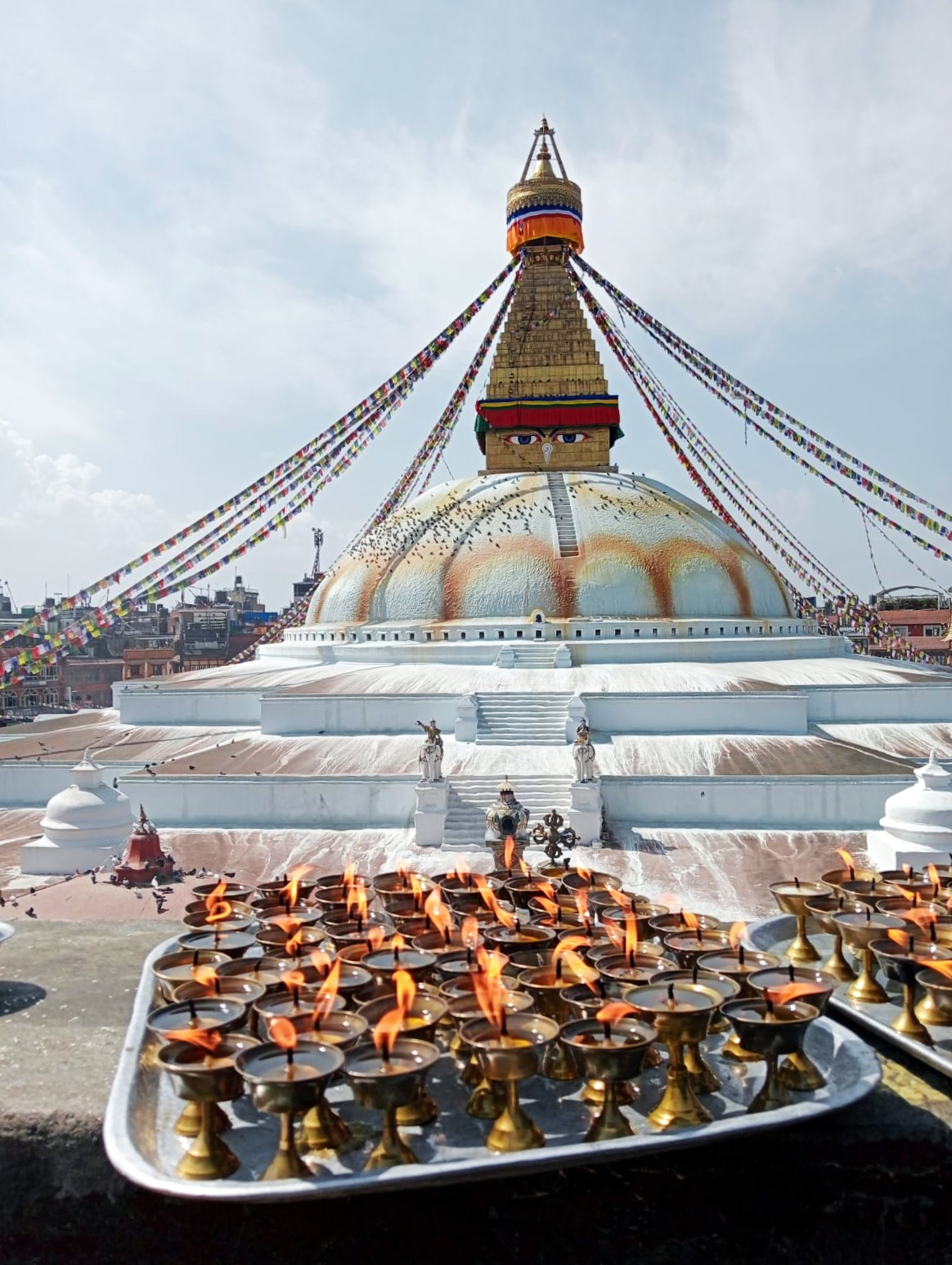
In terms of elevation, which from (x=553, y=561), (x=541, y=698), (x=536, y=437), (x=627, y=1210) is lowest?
(x=627, y=1210)

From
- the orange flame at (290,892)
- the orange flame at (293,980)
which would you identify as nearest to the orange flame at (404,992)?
the orange flame at (293,980)

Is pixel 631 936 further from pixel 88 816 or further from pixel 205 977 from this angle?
pixel 88 816

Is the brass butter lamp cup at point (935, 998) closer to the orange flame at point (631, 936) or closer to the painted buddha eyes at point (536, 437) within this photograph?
the orange flame at point (631, 936)

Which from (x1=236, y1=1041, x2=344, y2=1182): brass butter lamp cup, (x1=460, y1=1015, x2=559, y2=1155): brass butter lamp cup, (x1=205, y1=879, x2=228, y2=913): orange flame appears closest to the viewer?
(x1=236, y1=1041, x2=344, y2=1182): brass butter lamp cup

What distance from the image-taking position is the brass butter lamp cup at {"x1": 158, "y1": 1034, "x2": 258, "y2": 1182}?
313 cm

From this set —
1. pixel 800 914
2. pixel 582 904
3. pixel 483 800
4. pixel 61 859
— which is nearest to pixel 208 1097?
pixel 582 904

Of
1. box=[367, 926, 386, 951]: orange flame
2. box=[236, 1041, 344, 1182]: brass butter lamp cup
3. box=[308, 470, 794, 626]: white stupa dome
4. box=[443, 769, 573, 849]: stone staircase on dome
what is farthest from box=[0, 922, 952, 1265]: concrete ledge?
box=[308, 470, 794, 626]: white stupa dome

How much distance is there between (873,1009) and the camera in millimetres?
4184

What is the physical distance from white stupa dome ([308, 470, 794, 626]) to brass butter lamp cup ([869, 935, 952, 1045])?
37.0 feet

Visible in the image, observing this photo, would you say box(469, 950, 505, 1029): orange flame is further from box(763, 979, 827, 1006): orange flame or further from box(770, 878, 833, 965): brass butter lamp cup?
box(770, 878, 833, 965): brass butter lamp cup

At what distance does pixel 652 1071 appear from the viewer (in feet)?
12.7

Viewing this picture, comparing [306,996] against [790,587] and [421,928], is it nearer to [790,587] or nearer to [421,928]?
[421,928]

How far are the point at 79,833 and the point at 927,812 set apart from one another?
7197 millimetres

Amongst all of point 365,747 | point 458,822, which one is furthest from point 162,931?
point 365,747
